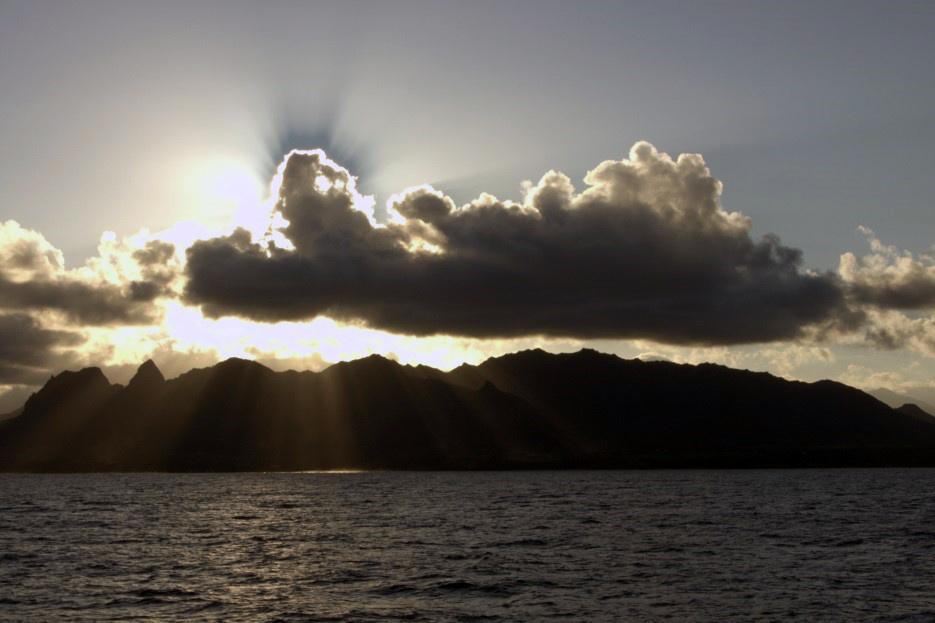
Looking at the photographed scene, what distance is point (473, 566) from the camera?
77.9 metres

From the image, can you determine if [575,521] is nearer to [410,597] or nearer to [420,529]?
[420,529]

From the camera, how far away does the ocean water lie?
58.8 metres

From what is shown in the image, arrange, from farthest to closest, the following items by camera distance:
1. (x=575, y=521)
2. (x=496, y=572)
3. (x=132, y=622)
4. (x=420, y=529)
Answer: (x=575, y=521) < (x=420, y=529) < (x=496, y=572) < (x=132, y=622)

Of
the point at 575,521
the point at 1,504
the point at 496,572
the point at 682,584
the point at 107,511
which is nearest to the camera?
the point at 682,584

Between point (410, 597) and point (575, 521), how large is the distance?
6587 centimetres

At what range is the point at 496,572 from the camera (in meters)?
74.4

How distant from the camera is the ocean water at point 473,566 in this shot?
2315 inches

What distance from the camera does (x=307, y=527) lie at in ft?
397

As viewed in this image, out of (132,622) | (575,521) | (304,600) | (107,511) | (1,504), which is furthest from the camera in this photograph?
(1,504)

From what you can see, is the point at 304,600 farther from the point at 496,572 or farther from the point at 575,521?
the point at 575,521

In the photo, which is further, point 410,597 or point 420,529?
point 420,529

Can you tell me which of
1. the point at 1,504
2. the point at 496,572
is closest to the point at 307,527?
the point at 496,572

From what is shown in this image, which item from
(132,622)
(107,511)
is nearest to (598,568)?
(132,622)

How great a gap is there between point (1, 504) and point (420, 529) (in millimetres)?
113543
